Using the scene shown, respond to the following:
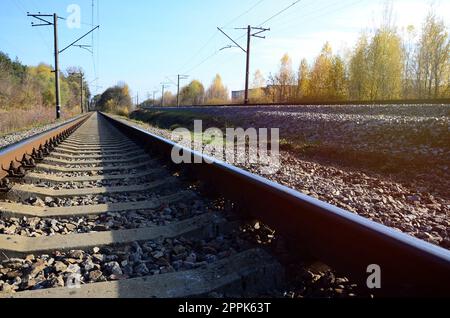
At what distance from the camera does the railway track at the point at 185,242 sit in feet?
4.85

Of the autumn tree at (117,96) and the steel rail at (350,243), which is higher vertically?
the autumn tree at (117,96)

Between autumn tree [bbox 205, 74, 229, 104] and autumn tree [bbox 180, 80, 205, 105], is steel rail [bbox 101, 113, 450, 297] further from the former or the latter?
autumn tree [bbox 205, 74, 229, 104]

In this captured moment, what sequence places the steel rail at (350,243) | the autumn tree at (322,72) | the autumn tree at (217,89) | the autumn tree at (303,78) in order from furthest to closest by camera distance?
the autumn tree at (217,89) → the autumn tree at (303,78) → the autumn tree at (322,72) → the steel rail at (350,243)

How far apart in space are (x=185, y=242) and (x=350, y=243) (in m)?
1.17

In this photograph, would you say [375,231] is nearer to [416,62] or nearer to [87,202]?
[87,202]

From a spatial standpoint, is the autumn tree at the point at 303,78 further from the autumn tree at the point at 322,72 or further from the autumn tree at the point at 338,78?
the autumn tree at the point at 338,78

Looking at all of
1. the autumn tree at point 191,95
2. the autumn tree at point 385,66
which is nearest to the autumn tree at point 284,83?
the autumn tree at point 385,66

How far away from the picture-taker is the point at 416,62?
4325 cm

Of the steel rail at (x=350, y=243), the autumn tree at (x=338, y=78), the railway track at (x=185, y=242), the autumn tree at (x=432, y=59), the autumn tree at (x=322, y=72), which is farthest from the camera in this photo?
the autumn tree at (x=322, y=72)

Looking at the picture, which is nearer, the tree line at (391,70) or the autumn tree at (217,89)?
the tree line at (391,70)

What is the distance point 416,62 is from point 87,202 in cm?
4742

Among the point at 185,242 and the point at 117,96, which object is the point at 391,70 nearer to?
the point at 185,242
